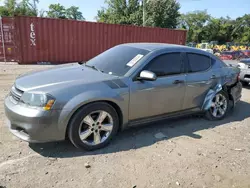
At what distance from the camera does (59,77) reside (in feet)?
10.9

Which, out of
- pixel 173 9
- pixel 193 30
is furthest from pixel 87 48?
pixel 193 30

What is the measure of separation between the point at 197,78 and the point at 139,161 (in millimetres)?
2026

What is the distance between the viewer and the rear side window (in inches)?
168

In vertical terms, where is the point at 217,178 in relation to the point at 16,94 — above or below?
below

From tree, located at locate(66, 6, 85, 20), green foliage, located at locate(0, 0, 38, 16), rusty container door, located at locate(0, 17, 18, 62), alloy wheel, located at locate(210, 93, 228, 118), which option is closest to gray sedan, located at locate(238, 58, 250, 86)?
alloy wheel, located at locate(210, 93, 228, 118)

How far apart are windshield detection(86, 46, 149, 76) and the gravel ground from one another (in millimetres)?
1112

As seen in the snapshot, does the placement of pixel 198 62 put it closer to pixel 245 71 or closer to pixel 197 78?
pixel 197 78

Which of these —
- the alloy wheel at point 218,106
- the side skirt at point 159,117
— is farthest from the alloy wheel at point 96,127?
the alloy wheel at point 218,106

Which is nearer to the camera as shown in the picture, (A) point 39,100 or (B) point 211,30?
(A) point 39,100

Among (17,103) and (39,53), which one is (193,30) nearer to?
(39,53)

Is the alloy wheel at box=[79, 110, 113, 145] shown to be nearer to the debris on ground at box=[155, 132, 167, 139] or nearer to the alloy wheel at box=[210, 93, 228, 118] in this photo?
the debris on ground at box=[155, 132, 167, 139]

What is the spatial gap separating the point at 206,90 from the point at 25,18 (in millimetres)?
9610

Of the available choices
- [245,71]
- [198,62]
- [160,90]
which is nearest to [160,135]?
[160,90]

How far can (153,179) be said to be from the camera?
9.12ft
